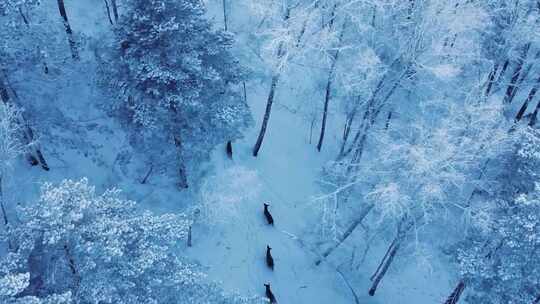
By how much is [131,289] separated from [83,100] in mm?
11562

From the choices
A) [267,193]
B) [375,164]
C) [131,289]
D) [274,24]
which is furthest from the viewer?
[267,193]

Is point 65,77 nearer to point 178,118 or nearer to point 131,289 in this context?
point 178,118

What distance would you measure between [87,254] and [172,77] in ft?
20.7

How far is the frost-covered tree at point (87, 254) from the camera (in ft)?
32.4

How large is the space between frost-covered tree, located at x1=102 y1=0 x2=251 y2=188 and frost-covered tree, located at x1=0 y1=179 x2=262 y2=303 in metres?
4.64

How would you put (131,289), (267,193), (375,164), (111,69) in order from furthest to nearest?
(267,193) → (375,164) → (111,69) → (131,289)

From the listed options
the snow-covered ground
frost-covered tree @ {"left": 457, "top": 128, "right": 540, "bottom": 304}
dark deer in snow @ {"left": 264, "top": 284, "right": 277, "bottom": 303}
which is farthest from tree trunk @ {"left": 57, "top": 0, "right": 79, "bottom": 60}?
frost-covered tree @ {"left": 457, "top": 128, "right": 540, "bottom": 304}

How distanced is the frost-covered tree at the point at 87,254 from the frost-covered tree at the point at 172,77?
4.64 m

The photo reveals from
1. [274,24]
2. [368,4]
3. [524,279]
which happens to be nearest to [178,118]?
[274,24]

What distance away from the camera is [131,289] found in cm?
1088

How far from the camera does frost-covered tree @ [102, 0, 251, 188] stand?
14.1 metres

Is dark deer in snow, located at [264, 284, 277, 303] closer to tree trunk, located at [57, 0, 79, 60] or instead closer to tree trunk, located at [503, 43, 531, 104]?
tree trunk, located at [57, 0, 79, 60]

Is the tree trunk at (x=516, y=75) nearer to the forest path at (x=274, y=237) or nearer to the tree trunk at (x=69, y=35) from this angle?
the forest path at (x=274, y=237)

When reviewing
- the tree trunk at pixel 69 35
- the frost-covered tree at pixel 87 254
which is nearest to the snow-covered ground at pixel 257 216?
the tree trunk at pixel 69 35
